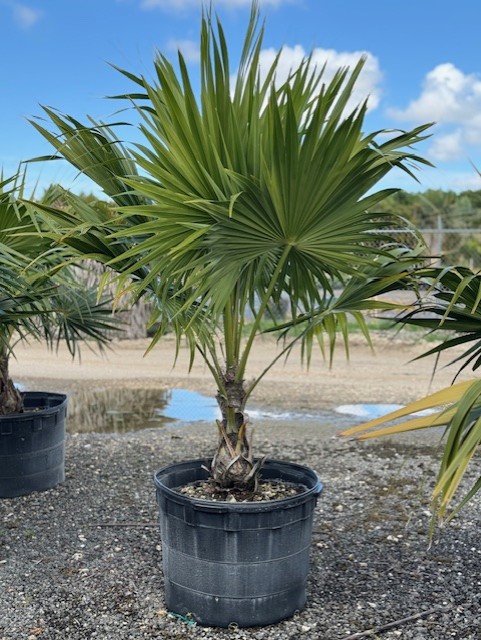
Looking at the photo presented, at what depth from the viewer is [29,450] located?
4.79 meters

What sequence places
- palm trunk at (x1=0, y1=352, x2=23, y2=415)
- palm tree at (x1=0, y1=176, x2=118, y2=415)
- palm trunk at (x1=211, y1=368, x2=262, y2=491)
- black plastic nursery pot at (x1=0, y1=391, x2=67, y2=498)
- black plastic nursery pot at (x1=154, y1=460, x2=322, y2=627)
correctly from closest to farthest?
1. black plastic nursery pot at (x1=154, y1=460, x2=322, y2=627)
2. palm trunk at (x1=211, y1=368, x2=262, y2=491)
3. palm tree at (x1=0, y1=176, x2=118, y2=415)
4. black plastic nursery pot at (x1=0, y1=391, x2=67, y2=498)
5. palm trunk at (x1=0, y1=352, x2=23, y2=415)

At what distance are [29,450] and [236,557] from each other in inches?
87.8

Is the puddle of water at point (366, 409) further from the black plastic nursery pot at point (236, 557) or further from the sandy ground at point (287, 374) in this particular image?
the black plastic nursery pot at point (236, 557)

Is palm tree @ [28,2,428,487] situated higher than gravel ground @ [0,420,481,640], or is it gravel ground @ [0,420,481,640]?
palm tree @ [28,2,428,487]

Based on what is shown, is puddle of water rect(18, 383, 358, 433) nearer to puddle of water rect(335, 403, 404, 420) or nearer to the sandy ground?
puddle of water rect(335, 403, 404, 420)

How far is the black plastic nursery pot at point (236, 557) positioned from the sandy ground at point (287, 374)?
440cm

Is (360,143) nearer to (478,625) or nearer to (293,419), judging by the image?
(478,625)

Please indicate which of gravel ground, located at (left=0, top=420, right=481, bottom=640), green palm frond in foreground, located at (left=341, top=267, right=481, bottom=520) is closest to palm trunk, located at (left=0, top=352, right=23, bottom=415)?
gravel ground, located at (left=0, top=420, right=481, bottom=640)

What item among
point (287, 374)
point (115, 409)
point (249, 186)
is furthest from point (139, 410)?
point (249, 186)

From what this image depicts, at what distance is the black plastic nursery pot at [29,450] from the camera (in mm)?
4734

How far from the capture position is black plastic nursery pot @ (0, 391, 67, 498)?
473 cm

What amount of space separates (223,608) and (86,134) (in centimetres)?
213

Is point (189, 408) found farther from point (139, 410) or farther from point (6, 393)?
point (6, 393)

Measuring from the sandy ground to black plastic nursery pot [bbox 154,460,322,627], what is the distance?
440 centimetres
